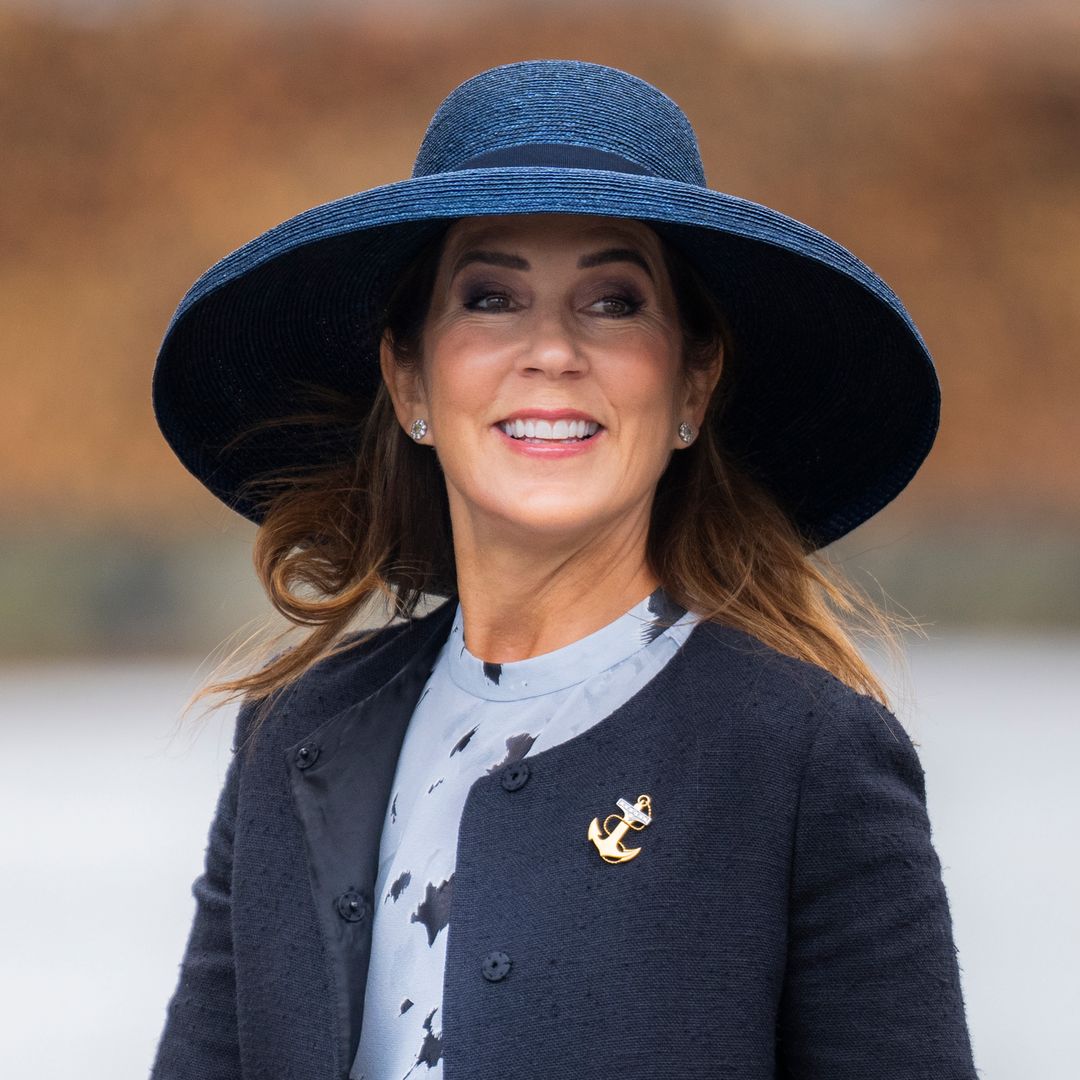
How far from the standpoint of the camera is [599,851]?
4.93 feet

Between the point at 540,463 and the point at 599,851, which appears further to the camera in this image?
the point at 540,463

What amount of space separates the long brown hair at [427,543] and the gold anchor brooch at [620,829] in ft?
0.74

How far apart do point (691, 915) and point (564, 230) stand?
0.68 meters

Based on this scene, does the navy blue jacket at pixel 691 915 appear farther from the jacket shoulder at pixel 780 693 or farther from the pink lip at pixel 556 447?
the pink lip at pixel 556 447

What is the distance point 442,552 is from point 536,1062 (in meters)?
0.77

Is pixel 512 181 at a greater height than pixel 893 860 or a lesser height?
greater

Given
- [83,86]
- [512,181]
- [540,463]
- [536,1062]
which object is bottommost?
[536,1062]

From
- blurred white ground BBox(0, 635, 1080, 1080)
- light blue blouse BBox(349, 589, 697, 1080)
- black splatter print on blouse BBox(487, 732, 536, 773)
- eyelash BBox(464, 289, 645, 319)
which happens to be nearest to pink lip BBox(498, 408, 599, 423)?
eyelash BBox(464, 289, 645, 319)

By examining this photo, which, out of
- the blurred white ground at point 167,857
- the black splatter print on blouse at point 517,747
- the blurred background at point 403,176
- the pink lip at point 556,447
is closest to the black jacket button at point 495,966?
the black splatter print on blouse at point 517,747

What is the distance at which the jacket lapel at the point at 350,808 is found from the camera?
5.26 ft

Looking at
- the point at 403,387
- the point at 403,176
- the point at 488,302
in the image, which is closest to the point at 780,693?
the point at 488,302

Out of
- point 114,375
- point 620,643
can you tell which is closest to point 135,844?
point 620,643

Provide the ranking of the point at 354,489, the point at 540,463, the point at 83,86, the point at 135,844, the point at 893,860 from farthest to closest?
the point at 83,86 → the point at 135,844 → the point at 354,489 → the point at 540,463 → the point at 893,860

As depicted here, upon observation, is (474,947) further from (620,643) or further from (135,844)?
(135,844)
